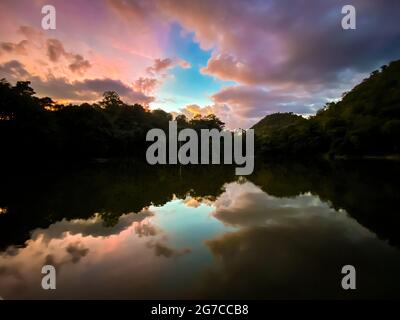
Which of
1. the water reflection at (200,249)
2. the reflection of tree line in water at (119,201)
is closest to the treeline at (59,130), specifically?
the reflection of tree line in water at (119,201)

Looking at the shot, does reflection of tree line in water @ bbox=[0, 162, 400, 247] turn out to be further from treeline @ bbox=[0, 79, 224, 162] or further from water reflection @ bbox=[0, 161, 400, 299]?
treeline @ bbox=[0, 79, 224, 162]

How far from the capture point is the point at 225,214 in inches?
434

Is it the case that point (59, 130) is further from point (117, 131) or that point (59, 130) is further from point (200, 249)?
point (200, 249)

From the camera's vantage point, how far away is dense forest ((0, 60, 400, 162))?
34.2 metres

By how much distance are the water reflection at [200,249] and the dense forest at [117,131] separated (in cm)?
Result: 2522

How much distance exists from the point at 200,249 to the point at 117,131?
56.2m

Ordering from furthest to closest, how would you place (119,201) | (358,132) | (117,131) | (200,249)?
(117,131), (358,132), (119,201), (200,249)

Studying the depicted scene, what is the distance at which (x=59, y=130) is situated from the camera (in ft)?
139

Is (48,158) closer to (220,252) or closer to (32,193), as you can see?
(32,193)

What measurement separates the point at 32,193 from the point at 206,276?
1422 cm

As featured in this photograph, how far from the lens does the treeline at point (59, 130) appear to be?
33500 millimetres

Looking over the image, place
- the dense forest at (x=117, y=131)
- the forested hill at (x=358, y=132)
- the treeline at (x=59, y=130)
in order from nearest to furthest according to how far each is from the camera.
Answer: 1. the treeline at (x=59, y=130)
2. the dense forest at (x=117, y=131)
3. the forested hill at (x=358, y=132)

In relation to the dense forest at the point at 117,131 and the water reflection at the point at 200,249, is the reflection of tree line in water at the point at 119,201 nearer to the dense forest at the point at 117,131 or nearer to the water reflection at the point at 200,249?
the water reflection at the point at 200,249

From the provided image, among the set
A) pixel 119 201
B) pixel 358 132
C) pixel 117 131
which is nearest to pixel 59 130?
pixel 117 131
